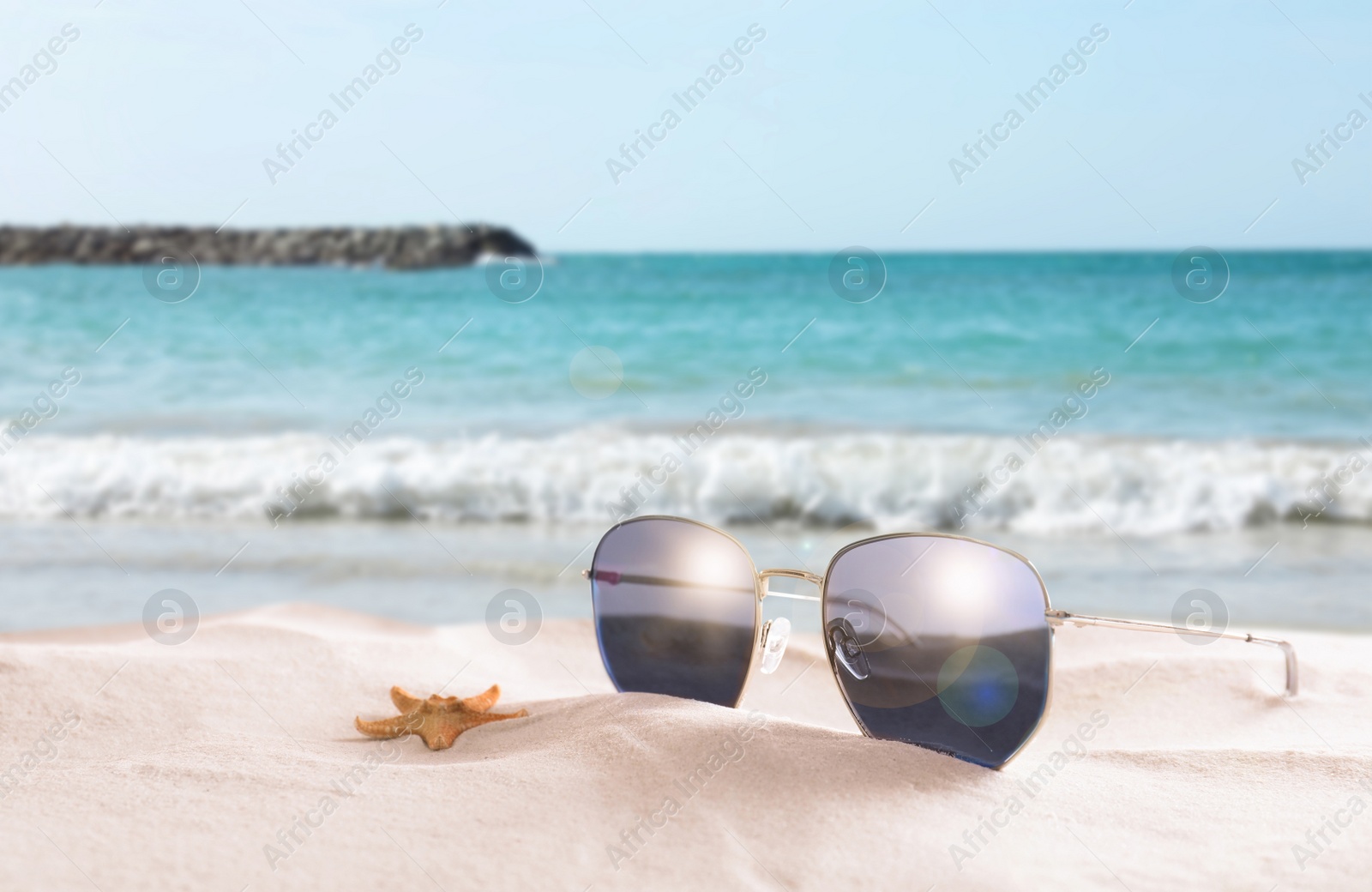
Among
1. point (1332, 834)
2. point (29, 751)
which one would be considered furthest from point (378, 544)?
point (1332, 834)

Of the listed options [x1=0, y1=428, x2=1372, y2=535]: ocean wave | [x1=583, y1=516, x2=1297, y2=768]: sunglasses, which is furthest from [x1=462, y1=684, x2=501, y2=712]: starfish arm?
[x1=0, y1=428, x2=1372, y2=535]: ocean wave

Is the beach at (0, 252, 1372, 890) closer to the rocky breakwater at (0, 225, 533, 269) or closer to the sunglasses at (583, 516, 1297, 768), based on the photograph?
the sunglasses at (583, 516, 1297, 768)

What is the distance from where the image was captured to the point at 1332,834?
4.80 feet

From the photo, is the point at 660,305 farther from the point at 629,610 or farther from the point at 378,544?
the point at 629,610

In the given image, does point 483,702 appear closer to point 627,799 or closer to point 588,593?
point 627,799

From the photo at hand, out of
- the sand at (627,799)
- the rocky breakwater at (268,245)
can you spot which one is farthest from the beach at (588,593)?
the rocky breakwater at (268,245)

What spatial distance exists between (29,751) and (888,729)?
157 centimetres

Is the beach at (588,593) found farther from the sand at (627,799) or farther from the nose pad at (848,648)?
the nose pad at (848,648)

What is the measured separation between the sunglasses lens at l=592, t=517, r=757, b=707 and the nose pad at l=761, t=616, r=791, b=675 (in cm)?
3

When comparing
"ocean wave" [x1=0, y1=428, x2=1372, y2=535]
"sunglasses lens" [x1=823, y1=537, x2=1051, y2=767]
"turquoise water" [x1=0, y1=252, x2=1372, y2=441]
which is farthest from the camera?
"turquoise water" [x1=0, y1=252, x2=1372, y2=441]

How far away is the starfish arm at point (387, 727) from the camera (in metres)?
1.94

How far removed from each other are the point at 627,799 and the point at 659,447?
6022mm

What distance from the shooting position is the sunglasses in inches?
63.6

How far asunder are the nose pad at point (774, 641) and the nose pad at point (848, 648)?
11 cm
